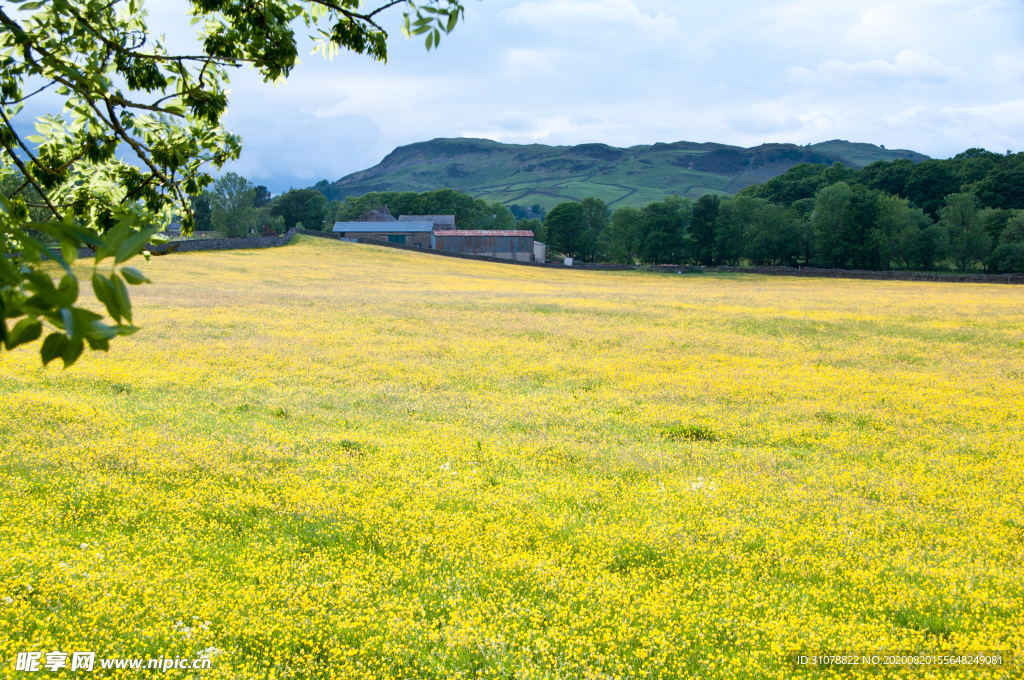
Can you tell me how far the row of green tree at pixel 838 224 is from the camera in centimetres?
9219

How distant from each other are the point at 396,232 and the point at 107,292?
12261cm

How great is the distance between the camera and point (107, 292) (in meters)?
2.05

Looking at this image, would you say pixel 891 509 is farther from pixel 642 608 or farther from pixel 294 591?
pixel 294 591

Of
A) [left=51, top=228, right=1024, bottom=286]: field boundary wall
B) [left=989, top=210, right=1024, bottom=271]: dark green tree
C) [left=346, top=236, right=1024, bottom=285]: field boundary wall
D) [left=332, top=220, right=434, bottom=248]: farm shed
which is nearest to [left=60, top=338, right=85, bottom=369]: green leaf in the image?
[left=51, top=228, right=1024, bottom=286]: field boundary wall

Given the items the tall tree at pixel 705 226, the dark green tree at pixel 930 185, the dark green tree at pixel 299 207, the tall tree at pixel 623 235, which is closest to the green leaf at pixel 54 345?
the tall tree at pixel 705 226

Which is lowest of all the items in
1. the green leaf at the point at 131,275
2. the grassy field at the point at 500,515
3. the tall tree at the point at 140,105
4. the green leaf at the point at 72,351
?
the grassy field at the point at 500,515

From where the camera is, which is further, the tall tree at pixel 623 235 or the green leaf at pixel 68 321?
the tall tree at pixel 623 235

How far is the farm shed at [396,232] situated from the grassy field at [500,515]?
341ft

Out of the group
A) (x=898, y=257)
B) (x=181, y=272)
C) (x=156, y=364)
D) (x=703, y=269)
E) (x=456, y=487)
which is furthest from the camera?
(x=898, y=257)

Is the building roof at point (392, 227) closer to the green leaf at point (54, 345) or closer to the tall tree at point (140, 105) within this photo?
the tall tree at point (140, 105)

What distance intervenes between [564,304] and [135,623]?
105 ft

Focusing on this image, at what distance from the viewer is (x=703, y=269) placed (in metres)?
93.6

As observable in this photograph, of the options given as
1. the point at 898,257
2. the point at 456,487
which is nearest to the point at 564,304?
the point at 456,487

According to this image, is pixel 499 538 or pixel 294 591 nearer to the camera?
pixel 294 591
